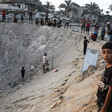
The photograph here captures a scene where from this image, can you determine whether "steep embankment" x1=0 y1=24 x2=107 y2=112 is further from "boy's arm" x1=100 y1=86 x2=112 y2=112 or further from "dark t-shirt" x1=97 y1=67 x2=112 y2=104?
"boy's arm" x1=100 y1=86 x2=112 y2=112

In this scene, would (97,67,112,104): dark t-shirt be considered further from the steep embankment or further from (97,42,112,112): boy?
the steep embankment

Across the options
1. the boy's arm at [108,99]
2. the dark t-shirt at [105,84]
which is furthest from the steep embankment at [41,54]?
the boy's arm at [108,99]

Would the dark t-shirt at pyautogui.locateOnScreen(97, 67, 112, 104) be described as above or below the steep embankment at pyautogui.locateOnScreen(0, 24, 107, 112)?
above

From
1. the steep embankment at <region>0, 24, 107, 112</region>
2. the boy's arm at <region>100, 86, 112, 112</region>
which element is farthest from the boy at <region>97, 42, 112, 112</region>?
→ the steep embankment at <region>0, 24, 107, 112</region>

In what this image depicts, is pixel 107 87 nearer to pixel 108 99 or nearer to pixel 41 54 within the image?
pixel 108 99

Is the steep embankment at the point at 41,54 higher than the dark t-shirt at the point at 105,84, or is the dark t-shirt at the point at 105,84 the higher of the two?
the dark t-shirt at the point at 105,84

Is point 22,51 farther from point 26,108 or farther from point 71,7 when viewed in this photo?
point 71,7

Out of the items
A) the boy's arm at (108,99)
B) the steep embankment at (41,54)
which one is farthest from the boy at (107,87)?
the steep embankment at (41,54)

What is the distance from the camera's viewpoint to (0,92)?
401 inches

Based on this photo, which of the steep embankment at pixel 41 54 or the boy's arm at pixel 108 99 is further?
the steep embankment at pixel 41 54

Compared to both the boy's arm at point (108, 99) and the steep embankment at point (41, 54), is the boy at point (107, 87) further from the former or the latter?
the steep embankment at point (41, 54)

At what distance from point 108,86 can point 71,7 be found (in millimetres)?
35464

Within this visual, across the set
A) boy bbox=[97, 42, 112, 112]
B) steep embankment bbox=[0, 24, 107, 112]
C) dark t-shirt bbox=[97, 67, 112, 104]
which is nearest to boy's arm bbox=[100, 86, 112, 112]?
boy bbox=[97, 42, 112, 112]

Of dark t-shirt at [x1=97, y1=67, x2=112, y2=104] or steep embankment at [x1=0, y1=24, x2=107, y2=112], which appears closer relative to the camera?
dark t-shirt at [x1=97, y1=67, x2=112, y2=104]
